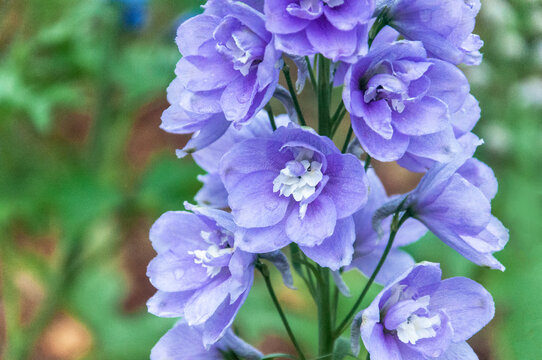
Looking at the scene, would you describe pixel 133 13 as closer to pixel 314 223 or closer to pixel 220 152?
pixel 220 152

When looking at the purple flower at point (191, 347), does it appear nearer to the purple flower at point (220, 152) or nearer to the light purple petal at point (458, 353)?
the purple flower at point (220, 152)

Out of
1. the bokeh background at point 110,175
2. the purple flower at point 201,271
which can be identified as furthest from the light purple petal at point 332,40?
the bokeh background at point 110,175

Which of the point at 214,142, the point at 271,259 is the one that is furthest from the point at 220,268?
Result: the point at 214,142

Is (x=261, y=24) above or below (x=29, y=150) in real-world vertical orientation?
above

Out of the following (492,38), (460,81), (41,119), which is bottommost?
(492,38)

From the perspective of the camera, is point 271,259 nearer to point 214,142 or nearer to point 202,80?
point 214,142

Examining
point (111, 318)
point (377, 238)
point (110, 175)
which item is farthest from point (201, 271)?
point (110, 175)
